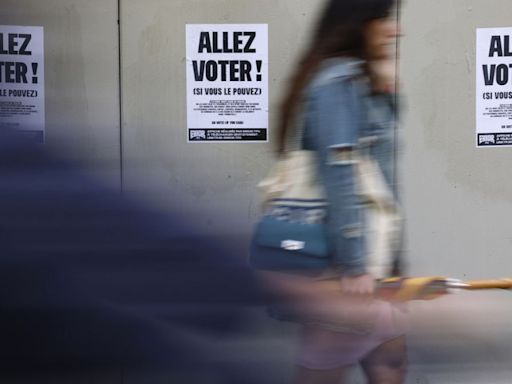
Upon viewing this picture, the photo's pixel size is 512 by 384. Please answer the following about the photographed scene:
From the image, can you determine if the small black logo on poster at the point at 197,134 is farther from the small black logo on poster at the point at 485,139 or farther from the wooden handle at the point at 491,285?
the wooden handle at the point at 491,285

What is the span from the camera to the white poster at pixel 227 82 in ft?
18.4

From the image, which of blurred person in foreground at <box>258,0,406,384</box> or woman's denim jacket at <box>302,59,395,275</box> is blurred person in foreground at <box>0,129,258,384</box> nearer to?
blurred person in foreground at <box>258,0,406,384</box>

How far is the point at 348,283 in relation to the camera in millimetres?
2811

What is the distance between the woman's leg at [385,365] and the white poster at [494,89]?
9.29 ft

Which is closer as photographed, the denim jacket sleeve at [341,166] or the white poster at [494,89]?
the denim jacket sleeve at [341,166]

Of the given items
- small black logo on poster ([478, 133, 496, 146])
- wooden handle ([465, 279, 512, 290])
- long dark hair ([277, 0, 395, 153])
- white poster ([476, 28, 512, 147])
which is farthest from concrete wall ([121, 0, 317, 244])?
wooden handle ([465, 279, 512, 290])

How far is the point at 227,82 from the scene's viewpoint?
5.66 meters

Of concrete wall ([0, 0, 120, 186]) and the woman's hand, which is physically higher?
concrete wall ([0, 0, 120, 186])

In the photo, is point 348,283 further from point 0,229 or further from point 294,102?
point 0,229

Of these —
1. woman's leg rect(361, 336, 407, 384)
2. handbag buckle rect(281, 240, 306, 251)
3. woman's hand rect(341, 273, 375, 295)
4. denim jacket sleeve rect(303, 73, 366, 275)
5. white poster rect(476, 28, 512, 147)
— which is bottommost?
woman's leg rect(361, 336, 407, 384)

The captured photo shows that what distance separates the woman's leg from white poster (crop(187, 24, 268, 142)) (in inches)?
108

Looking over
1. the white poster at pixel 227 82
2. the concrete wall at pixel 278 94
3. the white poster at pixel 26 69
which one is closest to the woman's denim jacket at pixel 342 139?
the concrete wall at pixel 278 94

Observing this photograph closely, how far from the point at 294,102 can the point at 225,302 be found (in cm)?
99

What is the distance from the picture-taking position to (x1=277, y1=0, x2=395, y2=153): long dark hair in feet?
10.1
